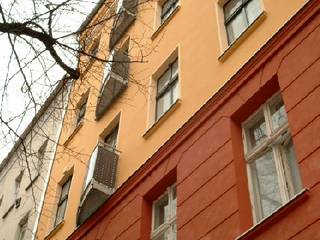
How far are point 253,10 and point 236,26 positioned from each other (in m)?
0.44

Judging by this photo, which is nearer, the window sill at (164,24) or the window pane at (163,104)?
the window pane at (163,104)

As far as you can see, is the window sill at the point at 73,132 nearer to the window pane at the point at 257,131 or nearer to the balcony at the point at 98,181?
the balcony at the point at 98,181

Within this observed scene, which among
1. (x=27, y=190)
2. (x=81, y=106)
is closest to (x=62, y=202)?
(x=81, y=106)

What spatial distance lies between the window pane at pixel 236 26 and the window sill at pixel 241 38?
1.64ft

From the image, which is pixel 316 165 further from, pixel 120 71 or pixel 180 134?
pixel 120 71

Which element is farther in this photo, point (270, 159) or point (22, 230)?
point (22, 230)

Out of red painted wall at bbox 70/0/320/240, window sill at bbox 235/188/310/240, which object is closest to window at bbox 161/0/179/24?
red painted wall at bbox 70/0/320/240

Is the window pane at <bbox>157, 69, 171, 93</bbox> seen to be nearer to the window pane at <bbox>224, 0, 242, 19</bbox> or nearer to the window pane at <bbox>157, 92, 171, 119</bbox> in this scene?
the window pane at <bbox>157, 92, 171, 119</bbox>

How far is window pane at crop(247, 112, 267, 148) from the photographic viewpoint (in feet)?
24.6

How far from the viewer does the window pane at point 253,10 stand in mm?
9297

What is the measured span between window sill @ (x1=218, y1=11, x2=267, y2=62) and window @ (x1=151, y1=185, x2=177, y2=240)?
234 centimetres

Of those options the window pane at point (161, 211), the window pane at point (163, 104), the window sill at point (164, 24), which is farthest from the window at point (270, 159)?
the window sill at point (164, 24)

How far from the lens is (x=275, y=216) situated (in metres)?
5.98

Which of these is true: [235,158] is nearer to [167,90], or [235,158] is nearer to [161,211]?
[161,211]
